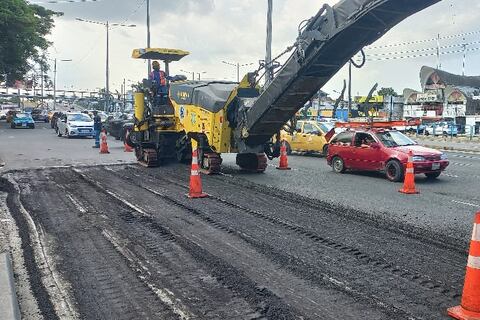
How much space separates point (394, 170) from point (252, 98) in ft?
14.9

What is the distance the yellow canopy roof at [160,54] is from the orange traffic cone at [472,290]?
12.7m

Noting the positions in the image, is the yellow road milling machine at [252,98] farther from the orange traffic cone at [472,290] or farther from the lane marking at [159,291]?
the lane marking at [159,291]

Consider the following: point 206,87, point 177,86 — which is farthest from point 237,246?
point 177,86

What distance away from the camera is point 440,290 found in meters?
5.02

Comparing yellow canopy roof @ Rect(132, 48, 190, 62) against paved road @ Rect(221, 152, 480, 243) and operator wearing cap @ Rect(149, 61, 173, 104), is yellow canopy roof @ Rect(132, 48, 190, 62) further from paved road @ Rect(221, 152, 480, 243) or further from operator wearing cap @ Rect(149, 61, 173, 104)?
paved road @ Rect(221, 152, 480, 243)

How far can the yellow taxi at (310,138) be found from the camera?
20006 millimetres

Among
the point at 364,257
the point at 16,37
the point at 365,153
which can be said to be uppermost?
the point at 16,37

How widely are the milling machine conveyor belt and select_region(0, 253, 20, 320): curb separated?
6.80m

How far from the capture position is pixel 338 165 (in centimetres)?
1516

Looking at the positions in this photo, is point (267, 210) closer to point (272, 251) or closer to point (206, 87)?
point (272, 251)

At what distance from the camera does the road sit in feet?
15.3

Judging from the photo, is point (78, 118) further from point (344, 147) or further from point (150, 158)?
point (344, 147)

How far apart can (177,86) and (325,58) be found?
20.7 feet

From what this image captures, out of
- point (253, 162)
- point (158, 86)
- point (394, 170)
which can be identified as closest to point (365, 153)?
point (394, 170)
